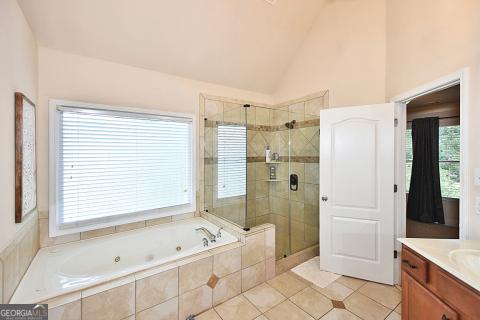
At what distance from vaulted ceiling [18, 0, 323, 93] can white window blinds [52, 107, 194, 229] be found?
663 mm

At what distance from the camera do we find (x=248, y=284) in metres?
2.04

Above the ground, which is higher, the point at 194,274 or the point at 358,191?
the point at 358,191

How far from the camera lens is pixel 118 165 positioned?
7.43 feet

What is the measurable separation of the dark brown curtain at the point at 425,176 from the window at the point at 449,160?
0.09 metres

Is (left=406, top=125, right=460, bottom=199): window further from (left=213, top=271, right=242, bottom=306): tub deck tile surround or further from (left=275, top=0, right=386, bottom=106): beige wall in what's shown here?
(left=213, top=271, right=242, bottom=306): tub deck tile surround

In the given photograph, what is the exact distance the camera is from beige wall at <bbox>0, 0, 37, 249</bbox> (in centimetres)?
123

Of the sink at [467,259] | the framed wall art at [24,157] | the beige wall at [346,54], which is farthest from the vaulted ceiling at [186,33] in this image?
the sink at [467,259]

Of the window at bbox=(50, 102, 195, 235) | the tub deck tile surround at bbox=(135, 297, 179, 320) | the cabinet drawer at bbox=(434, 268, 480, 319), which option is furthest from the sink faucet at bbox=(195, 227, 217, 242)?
the cabinet drawer at bbox=(434, 268, 480, 319)

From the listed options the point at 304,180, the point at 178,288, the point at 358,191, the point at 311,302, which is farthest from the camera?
the point at 304,180

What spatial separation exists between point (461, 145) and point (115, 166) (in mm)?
3024

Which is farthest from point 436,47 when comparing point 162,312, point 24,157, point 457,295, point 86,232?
point 86,232

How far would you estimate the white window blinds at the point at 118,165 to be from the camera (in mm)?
2004

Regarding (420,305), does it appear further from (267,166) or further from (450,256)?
(267,166)

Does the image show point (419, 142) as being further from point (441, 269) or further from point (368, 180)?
point (441, 269)
